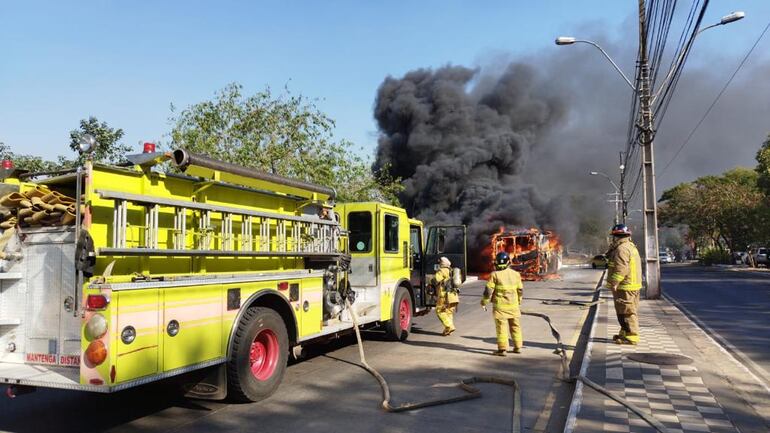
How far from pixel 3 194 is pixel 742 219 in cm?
4974

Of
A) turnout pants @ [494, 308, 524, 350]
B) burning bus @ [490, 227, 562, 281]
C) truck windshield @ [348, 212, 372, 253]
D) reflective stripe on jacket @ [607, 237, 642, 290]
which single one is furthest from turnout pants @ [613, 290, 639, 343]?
burning bus @ [490, 227, 562, 281]

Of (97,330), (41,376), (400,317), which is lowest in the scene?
(400,317)

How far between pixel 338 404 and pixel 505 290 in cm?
330

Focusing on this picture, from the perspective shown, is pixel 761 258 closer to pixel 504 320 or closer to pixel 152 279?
pixel 504 320

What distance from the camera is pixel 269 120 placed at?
1800 cm

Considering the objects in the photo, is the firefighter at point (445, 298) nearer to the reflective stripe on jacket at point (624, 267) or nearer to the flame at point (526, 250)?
the reflective stripe on jacket at point (624, 267)

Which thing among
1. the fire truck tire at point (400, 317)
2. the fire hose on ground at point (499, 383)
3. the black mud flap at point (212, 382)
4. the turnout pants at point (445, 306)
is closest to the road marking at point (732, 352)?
the fire hose on ground at point (499, 383)

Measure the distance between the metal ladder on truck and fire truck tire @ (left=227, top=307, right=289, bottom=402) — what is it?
25.7 inches

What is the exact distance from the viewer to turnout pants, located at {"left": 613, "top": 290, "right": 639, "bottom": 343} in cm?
853

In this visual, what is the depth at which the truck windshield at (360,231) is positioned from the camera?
8898 mm

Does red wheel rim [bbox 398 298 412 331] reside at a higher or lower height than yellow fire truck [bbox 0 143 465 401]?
lower

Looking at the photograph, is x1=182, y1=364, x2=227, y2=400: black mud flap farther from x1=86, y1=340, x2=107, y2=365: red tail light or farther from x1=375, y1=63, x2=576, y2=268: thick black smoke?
x1=375, y1=63, x2=576, y2=268: thick black smoke

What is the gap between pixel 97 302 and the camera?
4008mm

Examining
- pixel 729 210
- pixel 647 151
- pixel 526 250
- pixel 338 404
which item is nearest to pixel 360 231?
pixel 338 404
